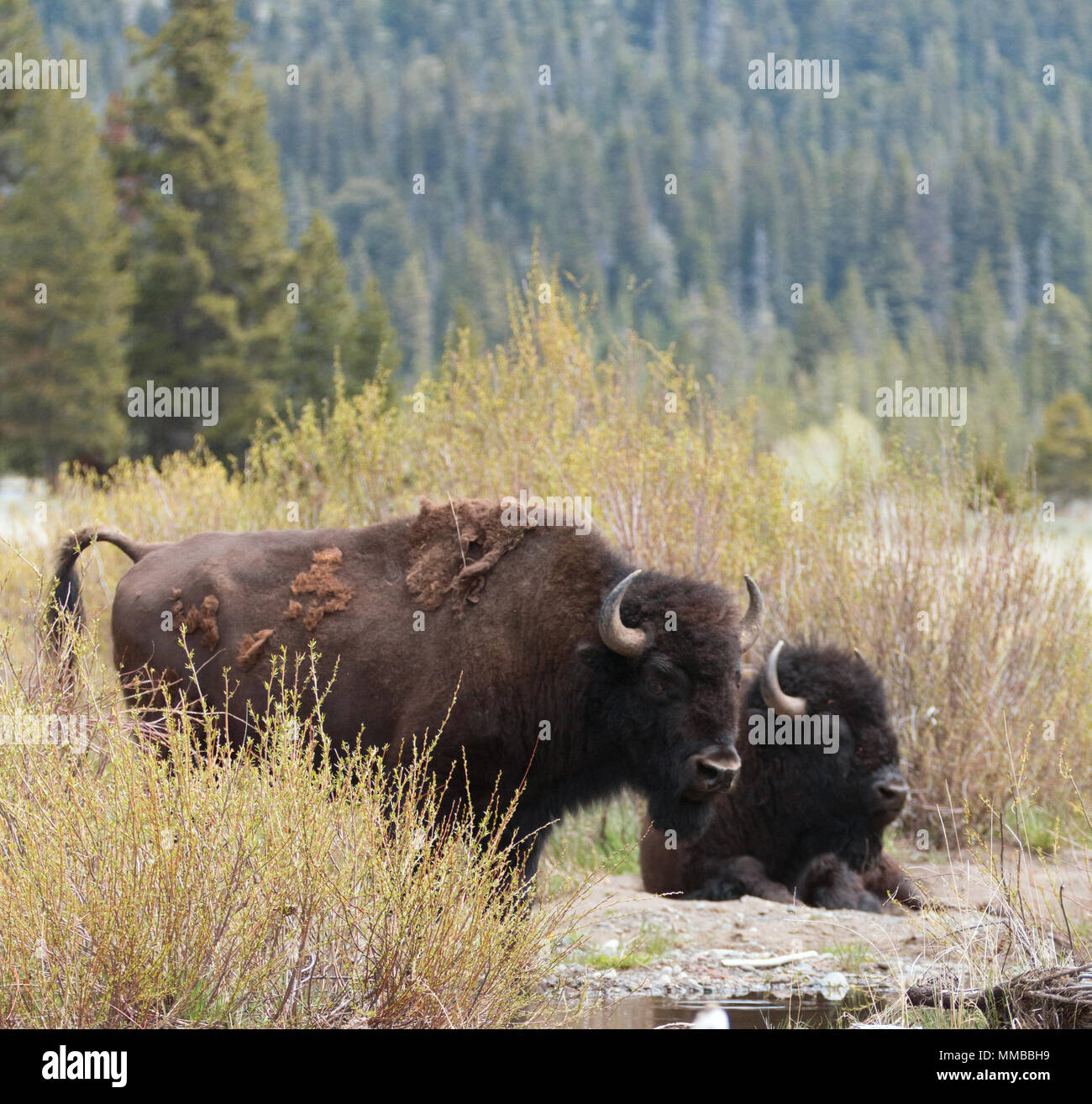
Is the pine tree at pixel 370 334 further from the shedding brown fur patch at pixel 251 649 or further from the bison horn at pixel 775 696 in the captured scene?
the shedding brown fur patch at pixel 251 649

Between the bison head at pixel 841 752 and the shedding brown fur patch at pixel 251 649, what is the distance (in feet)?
12.1

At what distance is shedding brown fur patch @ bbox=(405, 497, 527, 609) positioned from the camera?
7367 millimetres

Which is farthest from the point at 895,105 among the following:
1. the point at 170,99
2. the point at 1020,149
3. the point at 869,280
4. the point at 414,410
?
the point at 414,410

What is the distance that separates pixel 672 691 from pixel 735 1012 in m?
1.68

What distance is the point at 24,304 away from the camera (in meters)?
41.0

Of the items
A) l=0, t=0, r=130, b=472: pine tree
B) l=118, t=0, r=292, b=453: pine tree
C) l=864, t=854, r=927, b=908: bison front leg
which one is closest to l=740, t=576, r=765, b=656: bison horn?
l=864, t=854, r=927, b=908: bison front leg

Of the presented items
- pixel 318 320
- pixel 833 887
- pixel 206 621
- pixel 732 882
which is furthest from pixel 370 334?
pixel 206 621

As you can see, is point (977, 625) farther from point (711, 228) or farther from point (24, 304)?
point (711, 228)

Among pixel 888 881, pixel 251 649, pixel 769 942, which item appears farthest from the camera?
pixel 888 881

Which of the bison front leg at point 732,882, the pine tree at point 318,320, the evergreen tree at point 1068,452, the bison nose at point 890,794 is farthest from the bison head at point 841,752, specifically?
the evergreen tree at point 1068,452

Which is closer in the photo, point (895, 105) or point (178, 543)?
point (178, 543)

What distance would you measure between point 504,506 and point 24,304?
37364 mm

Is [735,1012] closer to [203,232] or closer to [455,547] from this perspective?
[455,547]

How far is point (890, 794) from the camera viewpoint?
957 centimetres
